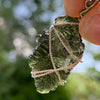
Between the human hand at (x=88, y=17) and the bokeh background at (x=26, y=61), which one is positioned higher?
the human hand at (x=88, y=17)

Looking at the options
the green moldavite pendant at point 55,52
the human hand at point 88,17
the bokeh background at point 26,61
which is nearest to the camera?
the human hand at point 88,17

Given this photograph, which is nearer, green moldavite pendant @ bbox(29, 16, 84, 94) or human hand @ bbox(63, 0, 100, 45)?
human hand @ bbox(63, 0, 100, 45)

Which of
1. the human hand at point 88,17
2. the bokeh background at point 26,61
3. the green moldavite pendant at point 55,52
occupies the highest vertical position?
the human hand at point 88,17

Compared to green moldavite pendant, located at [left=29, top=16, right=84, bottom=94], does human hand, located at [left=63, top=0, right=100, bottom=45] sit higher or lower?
higher

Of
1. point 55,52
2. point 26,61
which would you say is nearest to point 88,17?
point 55,52

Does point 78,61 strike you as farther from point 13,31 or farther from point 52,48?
point 13,31

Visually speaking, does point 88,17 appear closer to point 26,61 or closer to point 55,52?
point 55,52
